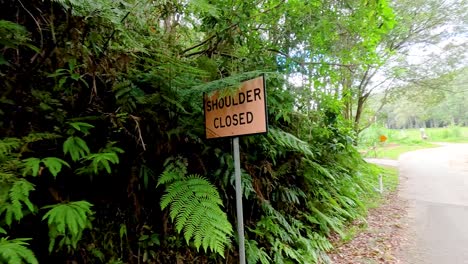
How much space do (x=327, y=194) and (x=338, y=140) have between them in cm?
121

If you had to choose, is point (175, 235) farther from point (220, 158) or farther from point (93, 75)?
point (93, 75)

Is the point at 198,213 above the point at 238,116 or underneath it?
underneath

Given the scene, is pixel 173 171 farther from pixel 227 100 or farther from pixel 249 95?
pixel 249 95

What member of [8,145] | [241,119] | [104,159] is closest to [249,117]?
[241,119]

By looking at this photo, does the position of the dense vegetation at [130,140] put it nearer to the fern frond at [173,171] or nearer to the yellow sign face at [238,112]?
the fern frond at [173,171]

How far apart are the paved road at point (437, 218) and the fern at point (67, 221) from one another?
4.26 m

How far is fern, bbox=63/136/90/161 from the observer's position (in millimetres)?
1959

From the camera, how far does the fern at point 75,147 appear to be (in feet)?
6.43

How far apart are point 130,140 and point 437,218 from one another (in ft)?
21.9

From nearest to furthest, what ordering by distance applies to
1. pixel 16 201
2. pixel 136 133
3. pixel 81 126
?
pixel 16 201 < pixel 81 126 < pixel 136 133

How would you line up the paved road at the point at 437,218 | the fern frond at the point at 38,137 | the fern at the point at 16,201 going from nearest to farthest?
1. the fern at the point at 16,201
2. the fern frond at the point at 38,137
3. the paved road at the point at 437,218

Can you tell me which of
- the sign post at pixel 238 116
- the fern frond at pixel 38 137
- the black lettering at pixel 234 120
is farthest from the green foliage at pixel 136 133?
the black lettering at pixel 234 120

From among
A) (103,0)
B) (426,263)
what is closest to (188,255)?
(103,0)

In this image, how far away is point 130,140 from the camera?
7.92 feet
